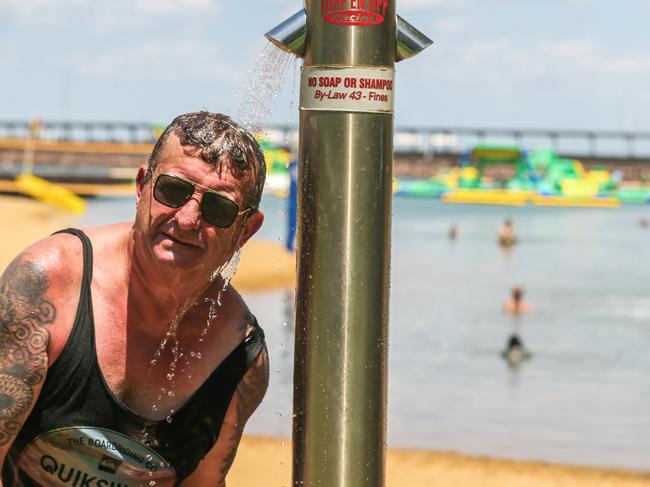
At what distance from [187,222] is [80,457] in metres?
0.58

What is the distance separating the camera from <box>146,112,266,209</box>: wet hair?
7.95 ft

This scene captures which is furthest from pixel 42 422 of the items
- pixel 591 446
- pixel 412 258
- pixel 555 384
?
pixel 412 258

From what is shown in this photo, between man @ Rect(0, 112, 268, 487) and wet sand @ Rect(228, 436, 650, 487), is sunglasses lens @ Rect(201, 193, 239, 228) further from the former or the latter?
wet sand @ Rect(228, 436, 650, 487)

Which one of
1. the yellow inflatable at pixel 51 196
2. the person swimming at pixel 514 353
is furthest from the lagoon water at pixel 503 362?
the yellow inflatable at pixel 51 196

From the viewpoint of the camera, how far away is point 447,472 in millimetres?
9195

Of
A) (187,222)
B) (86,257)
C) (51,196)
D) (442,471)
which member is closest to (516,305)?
(442,471)

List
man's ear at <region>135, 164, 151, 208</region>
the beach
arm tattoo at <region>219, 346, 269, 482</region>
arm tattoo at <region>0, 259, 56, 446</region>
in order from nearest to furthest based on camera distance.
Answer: arm tattoo at <region>0, 259, 56, 446</region>, man's ear at <region>135, 164, 151, 208</region>, arm tattoo at <region>219, 346, 269, 482</region>, the beach

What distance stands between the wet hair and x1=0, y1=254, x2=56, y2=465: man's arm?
1.20 feet

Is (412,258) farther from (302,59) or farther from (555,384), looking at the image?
(302,59)

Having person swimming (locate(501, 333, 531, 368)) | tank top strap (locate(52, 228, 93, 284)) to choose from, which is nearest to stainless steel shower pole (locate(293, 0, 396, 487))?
tank top strap (locate(52, 228, 93, 284))

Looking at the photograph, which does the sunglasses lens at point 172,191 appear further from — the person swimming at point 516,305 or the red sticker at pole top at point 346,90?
the person swimming at point 516,305

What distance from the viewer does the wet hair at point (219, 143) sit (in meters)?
2.42

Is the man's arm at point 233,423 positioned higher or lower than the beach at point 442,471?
higher

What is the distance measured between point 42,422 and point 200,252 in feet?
1.68
